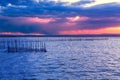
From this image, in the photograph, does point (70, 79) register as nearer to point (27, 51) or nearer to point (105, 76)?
point (105, 76)

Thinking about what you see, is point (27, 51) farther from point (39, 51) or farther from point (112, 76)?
point (112, 76)

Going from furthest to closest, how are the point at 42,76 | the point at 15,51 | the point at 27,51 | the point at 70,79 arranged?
the point at 27,51 → the point at 15,51 → the point at 42,76 → the point at 70,79

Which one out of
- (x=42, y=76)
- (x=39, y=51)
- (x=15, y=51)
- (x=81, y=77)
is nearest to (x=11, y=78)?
Result: (x=42, y=76)

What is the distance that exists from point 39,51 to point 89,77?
46806 mm

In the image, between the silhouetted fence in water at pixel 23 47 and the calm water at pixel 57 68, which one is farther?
the silhouetted fence in water at pixel 23 47

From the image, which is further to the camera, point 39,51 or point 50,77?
point 39,51

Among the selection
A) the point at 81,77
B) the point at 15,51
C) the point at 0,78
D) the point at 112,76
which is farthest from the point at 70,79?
the point at 15,51

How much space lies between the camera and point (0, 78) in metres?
→ 34.1

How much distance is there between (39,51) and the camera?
80.9m

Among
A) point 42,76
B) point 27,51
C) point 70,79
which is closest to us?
point 70,79

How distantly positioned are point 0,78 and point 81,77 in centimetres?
1154

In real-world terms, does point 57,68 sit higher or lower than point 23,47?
lower

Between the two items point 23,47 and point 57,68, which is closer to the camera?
point 57,68

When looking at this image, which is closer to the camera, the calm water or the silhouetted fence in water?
the calm water
